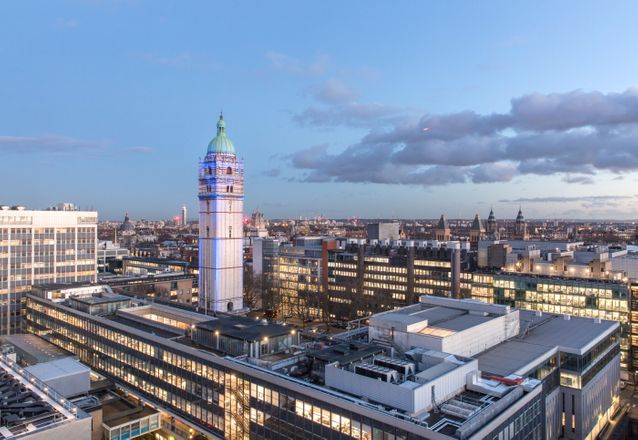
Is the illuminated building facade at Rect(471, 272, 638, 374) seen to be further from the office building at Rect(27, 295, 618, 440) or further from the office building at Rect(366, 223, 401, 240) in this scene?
the office building at Rect(366, 223, 401, 240)

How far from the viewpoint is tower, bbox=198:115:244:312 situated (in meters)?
107

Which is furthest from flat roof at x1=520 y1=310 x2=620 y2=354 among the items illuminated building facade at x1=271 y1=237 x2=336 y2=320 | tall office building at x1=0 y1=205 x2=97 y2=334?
tall office building at x1=0 y1=205 x2=97 y2=334

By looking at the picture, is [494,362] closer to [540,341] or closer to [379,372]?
[540,341]

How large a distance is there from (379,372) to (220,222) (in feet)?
244

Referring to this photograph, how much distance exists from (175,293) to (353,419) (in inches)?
3831

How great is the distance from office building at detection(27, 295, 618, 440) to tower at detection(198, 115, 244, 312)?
30.4 metres

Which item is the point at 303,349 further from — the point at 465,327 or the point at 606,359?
the point at 606,359

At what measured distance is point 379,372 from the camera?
3922cm

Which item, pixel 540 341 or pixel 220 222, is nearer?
pixel 540 341

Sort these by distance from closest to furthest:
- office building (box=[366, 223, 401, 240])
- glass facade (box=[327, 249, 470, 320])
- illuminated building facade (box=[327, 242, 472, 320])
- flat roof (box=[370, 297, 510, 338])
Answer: flat roof (box=[370, 297, 510, 338]) < illuminated building facade (box=[327, 242, 472, 320]) < glass facade (box=[327, 249, 470, 320]) < office building (box=[366, 223, 401, 240])

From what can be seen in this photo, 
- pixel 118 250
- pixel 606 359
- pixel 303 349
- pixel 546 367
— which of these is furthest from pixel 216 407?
pixel 118 250

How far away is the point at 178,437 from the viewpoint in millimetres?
56844

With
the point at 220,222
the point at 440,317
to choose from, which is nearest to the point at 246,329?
the point at 440,317

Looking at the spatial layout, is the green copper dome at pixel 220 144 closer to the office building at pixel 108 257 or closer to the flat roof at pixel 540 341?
the flat roof at pixel 540 341
